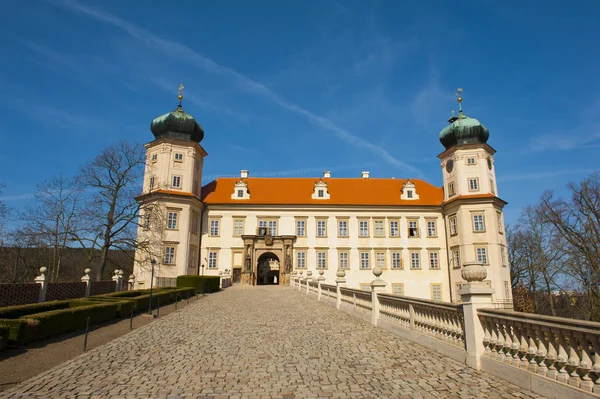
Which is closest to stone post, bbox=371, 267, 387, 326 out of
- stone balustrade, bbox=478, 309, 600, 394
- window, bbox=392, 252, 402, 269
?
stone balustrade, bbox=478, 309, 600, 394

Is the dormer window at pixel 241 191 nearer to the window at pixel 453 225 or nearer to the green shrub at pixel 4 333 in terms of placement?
the window at pixel 453 225

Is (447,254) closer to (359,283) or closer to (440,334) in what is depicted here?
(359,283)

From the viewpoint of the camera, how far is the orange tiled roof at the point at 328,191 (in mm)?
39656

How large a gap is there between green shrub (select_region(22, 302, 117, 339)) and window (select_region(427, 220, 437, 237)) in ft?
103

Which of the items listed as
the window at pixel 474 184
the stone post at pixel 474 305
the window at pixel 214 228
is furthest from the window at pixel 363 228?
the stone post at pixel 474 305

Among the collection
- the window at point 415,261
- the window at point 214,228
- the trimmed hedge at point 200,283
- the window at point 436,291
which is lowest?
the window at point 436,291

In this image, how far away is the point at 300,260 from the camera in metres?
38.2

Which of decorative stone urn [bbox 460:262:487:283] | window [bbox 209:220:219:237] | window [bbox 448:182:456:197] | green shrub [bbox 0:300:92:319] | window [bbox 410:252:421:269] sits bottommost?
green shrub [bbox 0:300:92:319]

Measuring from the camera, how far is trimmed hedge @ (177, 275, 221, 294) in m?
27.9

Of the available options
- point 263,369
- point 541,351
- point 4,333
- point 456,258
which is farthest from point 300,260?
point 541,351

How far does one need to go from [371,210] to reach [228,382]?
34.3m

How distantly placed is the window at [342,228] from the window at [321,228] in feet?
4.50

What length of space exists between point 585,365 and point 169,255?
33.5 m

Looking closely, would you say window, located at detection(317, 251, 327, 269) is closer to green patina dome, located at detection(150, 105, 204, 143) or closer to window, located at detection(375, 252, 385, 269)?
window, located at detection(375, 252, 385, 269)
